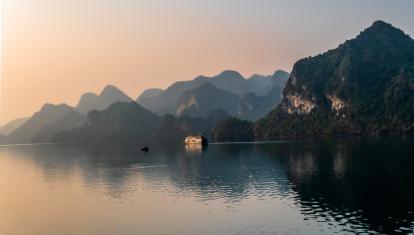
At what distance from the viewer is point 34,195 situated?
116875 millimetres

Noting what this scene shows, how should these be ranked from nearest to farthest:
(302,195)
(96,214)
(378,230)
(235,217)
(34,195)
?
(378,230), (235,217), (96,214), (302,195), (34,195)

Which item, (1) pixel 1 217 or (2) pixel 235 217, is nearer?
(2) pixel 235 217

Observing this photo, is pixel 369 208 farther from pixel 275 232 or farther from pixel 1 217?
pixel 1 217

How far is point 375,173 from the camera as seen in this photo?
386 ft

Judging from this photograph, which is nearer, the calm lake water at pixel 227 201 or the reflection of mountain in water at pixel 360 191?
the reflection of mountain in water at pixel 360 191

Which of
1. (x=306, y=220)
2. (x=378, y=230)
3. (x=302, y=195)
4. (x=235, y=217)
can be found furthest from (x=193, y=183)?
(x=378, y=230)

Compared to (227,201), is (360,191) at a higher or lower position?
higher

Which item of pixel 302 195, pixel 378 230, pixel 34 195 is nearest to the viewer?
pixel 378 230

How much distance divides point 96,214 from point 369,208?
49.7 meters

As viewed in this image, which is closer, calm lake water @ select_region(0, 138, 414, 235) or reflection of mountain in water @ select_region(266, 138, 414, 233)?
reflection of mountain in water @ select_region(266, 138, 414, 233)

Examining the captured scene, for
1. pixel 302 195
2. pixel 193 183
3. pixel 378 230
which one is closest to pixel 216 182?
pixel 193 183

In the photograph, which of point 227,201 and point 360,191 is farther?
point 360,191

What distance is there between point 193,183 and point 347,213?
5431 centimetres

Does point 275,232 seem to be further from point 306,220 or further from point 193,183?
point 193,183
